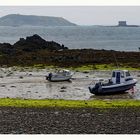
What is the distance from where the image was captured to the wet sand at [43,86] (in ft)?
91.3

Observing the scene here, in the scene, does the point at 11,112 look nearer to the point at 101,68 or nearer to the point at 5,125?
the point at 5,125

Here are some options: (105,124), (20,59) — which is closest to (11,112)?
(105,124)

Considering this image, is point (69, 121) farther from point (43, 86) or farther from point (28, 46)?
point (28, 46)

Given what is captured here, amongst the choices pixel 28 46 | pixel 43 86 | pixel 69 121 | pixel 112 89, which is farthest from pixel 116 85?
pixel 28 46

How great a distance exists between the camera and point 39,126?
1202 centimetres

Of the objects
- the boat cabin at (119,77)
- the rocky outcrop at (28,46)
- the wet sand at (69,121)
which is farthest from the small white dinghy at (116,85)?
the rocky outcrop at (28,46)

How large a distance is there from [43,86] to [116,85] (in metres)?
6.75

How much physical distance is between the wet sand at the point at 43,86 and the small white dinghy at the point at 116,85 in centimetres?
52

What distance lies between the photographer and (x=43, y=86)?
3397 cm

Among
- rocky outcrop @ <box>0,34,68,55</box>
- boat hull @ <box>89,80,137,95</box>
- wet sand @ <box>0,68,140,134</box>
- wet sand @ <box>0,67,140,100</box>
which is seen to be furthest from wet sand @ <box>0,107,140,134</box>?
rocky outcrop @ <box>0,34,68,55</box>

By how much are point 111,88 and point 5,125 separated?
18.4m

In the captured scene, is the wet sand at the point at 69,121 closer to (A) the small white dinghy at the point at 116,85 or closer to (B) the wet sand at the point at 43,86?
(B) the wet sand at the point at 43,86

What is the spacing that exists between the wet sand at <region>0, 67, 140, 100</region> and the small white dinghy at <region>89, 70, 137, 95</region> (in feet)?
1.70
